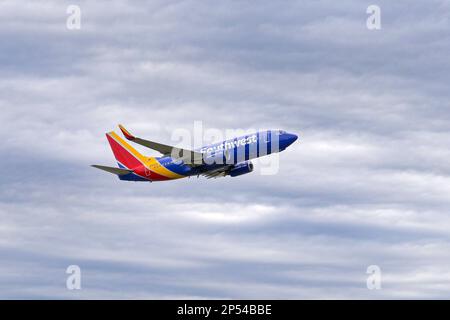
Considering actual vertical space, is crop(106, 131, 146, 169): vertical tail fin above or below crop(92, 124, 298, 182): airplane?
above

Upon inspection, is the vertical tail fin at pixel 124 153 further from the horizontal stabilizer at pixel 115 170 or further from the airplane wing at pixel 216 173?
the airplane wing at pixel 216 173

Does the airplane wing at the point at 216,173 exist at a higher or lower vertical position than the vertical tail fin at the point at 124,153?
lower

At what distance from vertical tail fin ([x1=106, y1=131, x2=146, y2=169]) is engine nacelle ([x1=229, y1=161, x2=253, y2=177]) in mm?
19952

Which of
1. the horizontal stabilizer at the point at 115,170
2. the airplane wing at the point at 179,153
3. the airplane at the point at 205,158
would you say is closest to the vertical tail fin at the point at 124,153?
the airplane at the point at 205,158

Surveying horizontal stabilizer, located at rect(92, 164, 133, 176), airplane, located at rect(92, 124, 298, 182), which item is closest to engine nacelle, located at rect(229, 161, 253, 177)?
airplane, located at rect(92, 124, 298, 182)

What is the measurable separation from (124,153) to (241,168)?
29071 mm

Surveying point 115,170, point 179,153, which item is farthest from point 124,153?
point 179,153

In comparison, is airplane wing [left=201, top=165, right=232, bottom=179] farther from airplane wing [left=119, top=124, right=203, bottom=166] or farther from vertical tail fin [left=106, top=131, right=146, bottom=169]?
vertical tail fin [left=106, top=131, right=146, bottom=169]

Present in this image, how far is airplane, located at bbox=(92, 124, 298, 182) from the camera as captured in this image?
492ft

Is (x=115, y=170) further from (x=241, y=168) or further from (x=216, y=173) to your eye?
(x=241, y=168)

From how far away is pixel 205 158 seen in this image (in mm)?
153000

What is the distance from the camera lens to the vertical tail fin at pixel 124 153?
170 metres
